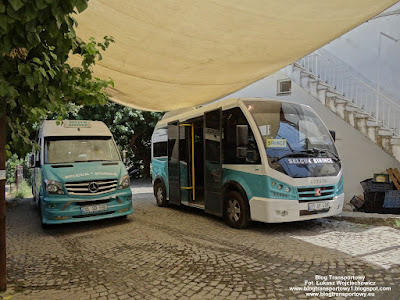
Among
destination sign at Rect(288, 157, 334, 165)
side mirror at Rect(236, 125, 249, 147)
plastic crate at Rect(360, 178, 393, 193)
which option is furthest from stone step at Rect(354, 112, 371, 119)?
side mirror at Rect(236, 125, 249, 147)

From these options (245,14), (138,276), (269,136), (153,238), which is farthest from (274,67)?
(138,276)

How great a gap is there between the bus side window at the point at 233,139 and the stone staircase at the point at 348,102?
582 cm

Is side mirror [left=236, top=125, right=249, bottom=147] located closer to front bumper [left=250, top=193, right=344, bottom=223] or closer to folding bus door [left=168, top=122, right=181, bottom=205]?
front bumper [left=250, top=193, right=344, bottom=223]

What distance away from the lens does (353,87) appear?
434 inches

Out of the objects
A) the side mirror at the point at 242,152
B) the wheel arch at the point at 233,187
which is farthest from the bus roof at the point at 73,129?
the side mirror at the point at 242,152

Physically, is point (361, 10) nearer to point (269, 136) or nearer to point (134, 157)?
point (269, 136)

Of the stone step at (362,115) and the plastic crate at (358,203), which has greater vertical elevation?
the stone step at (362,115)

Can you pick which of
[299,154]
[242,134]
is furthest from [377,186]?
[242,134]

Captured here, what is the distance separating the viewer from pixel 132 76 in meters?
7.48

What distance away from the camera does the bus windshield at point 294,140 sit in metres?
5.84

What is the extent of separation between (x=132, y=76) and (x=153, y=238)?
13.0 ft

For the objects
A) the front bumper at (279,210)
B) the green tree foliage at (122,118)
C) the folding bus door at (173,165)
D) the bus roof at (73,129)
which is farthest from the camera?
the green tree foliage at (122,118)

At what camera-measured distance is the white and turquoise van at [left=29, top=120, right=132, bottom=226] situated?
633 cm

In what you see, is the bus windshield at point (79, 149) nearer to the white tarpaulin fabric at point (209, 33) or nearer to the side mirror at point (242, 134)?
the white tarpaulin fabric at point (209, 33)
